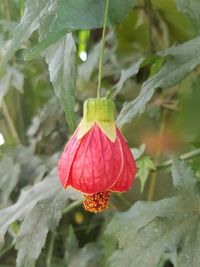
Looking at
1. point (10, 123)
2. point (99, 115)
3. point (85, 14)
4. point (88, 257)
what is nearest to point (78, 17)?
point (85, 14)

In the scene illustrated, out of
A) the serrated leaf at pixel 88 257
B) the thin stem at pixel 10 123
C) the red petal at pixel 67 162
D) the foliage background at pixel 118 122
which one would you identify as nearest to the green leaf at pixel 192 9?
the foliage background at pixel 118 122

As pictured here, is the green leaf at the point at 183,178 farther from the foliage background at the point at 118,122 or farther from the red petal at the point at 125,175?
the red petal at the point at 125,175

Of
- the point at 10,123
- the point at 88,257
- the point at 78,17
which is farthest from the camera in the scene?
the point at 10,123

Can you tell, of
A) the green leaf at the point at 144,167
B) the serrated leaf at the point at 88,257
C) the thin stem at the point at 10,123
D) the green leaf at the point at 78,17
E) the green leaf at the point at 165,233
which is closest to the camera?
the green leaf at the point at 78,17

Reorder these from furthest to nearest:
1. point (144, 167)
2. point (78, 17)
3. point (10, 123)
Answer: point (10, 123) → point (144, 167) → point (78, 17)

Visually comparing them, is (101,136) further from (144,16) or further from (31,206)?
(144,16)

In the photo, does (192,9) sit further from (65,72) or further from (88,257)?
(88,257)

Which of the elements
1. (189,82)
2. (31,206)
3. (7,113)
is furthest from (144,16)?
(31,206)
